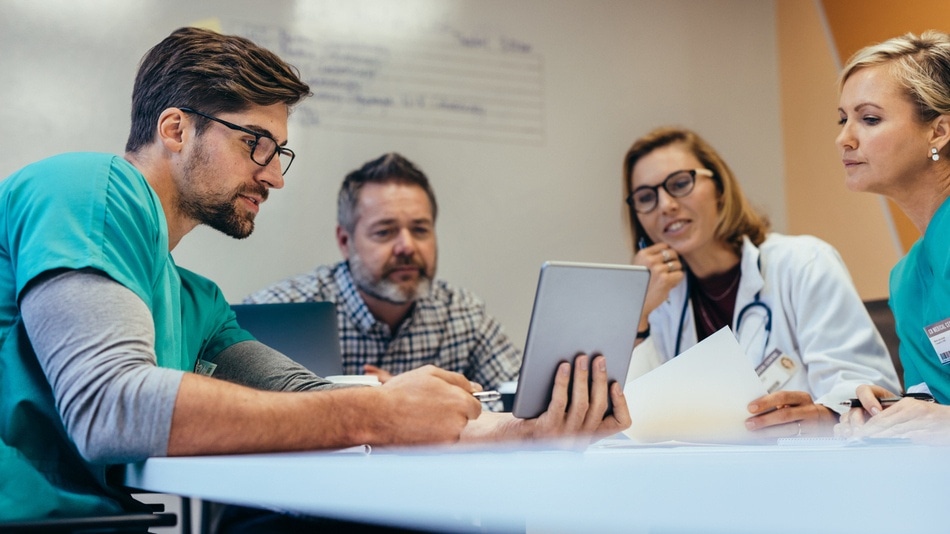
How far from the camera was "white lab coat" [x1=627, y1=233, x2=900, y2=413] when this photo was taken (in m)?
2.03

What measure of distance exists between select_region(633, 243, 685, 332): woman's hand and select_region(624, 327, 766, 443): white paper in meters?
1.00

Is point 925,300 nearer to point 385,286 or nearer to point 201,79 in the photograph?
point 201,79

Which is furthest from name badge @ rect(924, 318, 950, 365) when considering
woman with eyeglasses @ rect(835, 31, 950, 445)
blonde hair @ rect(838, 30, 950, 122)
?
blonde hair @ rect(838, 30, 950, 122)

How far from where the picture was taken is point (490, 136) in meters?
3.49

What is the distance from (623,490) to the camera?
54cm

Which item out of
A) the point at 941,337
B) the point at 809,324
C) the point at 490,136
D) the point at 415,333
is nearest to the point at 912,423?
the point at 941,337

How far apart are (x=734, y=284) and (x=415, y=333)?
976 mm

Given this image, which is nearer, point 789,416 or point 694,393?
point 694,393

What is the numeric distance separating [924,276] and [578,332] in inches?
36.8

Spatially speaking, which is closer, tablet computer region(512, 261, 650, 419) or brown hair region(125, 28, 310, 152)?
tablet computer region(512, 261, 650, 419)

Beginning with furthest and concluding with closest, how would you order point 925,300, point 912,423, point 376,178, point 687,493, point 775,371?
point 376,178 → point 775,371 → point 925,300 → point 912,423 → point 687,493

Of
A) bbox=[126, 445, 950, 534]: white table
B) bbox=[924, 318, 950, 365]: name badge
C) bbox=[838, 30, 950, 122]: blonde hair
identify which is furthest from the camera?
bbox=[838, 30, 950, 122]: blonde hair

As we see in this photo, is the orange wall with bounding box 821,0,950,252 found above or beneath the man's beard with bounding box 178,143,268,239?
above

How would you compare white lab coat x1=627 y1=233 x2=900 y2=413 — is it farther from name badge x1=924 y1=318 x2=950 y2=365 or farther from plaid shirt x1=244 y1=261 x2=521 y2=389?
plaid shirt x1=244 y1=261 x2=521 y2=389
